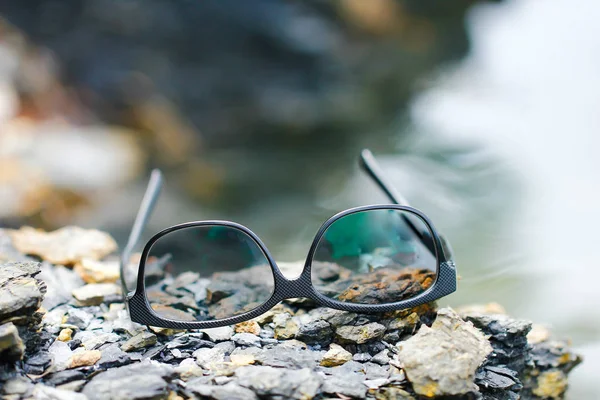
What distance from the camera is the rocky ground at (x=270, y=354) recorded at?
49cm

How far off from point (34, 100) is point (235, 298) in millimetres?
1334

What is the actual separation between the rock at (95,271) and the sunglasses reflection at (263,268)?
81 millimetres

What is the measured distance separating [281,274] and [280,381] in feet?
0.47

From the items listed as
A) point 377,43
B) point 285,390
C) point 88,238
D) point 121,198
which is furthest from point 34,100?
point 285,390

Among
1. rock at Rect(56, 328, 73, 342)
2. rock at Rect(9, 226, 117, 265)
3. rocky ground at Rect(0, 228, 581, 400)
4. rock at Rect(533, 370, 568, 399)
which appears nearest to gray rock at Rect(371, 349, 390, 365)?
rocky ground at Rect(0, 228, 581, 400)

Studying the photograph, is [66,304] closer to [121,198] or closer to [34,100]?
[121,198]

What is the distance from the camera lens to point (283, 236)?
1180 millimetres

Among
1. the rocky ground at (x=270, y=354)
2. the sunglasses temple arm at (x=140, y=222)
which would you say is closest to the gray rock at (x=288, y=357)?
the rocky ground at (x=270, y=354)

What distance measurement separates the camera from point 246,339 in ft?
1.98

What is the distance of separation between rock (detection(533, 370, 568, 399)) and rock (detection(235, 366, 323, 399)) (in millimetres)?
326

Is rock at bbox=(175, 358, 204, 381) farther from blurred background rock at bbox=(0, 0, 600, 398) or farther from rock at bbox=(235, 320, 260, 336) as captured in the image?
blurred background rock at bbox=(0, 0, 600, 398)

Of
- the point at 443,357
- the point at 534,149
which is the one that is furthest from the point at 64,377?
the point at 534,149

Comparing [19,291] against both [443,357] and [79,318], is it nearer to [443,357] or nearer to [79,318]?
[79,318]

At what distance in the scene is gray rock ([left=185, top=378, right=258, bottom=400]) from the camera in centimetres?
48
